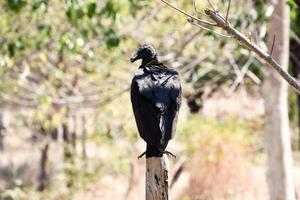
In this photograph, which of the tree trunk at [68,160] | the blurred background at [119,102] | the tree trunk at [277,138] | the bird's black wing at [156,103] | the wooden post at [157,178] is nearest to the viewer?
the bird's black wing at [156,103]

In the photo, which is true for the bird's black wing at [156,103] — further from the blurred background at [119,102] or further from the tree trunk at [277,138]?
the blurred background at [119,102]

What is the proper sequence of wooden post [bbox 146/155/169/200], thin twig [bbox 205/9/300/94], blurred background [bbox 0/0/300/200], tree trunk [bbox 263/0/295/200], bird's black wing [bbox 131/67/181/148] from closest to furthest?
1. thin twig [bbox 205/9/300/94]
2. bird's black wing [bbox 131/67/181/148]
3. wooden post [bbox 146/155/169/200]
4. tree trunk [bbox 263/0/295/200]
5. blurred background [bbox 0/0/300/200]

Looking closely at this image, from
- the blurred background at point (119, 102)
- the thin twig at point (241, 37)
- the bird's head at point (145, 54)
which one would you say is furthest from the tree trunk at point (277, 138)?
the thin twig at point (241, 37)

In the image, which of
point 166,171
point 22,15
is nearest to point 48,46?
point 22,15

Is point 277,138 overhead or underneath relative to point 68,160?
underneath

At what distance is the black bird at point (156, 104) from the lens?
9.94 ft

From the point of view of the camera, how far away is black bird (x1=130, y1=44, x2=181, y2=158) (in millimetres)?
3029

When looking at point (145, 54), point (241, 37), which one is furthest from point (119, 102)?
point (241, 37)

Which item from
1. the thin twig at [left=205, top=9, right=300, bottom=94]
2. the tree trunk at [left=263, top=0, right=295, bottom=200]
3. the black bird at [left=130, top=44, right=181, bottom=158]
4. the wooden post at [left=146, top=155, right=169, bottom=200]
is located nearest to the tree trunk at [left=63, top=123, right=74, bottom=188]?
the tree trunk at [left=263, top=0, right=295, bottom=200]

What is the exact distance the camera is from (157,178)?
3213 millimetres

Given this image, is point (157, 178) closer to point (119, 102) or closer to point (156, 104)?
point (156, 104)

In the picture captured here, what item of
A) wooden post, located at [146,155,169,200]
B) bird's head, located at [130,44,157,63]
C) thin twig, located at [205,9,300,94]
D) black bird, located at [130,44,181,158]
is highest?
bird's head, located at [130,44,157,63]

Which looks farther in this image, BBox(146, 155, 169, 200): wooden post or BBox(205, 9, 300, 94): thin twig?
BBox(146, 155, 169, 200): wooden post

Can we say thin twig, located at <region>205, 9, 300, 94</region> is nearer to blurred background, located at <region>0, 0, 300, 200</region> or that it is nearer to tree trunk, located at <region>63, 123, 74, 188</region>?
blurred background, located at <region>0, 0, 300, 200</region>
